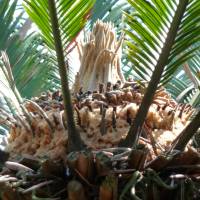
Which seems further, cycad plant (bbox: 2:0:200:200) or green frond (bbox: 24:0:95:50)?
green frond (bbox: 24:0:95:50)

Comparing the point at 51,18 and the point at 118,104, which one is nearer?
the point at 51,18

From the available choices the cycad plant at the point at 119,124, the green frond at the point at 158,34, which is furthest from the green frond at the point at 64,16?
the green frond at the point at 158,34

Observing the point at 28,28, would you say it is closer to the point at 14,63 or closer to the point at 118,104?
the point at 14,63

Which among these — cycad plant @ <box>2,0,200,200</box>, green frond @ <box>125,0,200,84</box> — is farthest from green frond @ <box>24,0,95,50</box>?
green frond @ <box>125,0,200,84</box>

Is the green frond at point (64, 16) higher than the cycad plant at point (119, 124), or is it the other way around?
the green frond at point (64, 16)

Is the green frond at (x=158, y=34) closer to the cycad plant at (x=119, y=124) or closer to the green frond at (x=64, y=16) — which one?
the cycad plant at (x=119, y=124)

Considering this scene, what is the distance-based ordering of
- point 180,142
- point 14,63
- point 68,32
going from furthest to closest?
point 14,63, point 68,32, point 180,142

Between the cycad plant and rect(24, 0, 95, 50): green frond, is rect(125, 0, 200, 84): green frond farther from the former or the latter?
rect(24, 0, 95, 50): green frond

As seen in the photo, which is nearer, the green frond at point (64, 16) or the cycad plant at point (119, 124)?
the cycad plant at point (119, 124)

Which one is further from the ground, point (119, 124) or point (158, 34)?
point (158, 34)

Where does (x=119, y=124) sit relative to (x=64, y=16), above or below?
below

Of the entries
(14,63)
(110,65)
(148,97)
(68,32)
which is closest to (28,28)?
(14,63)
